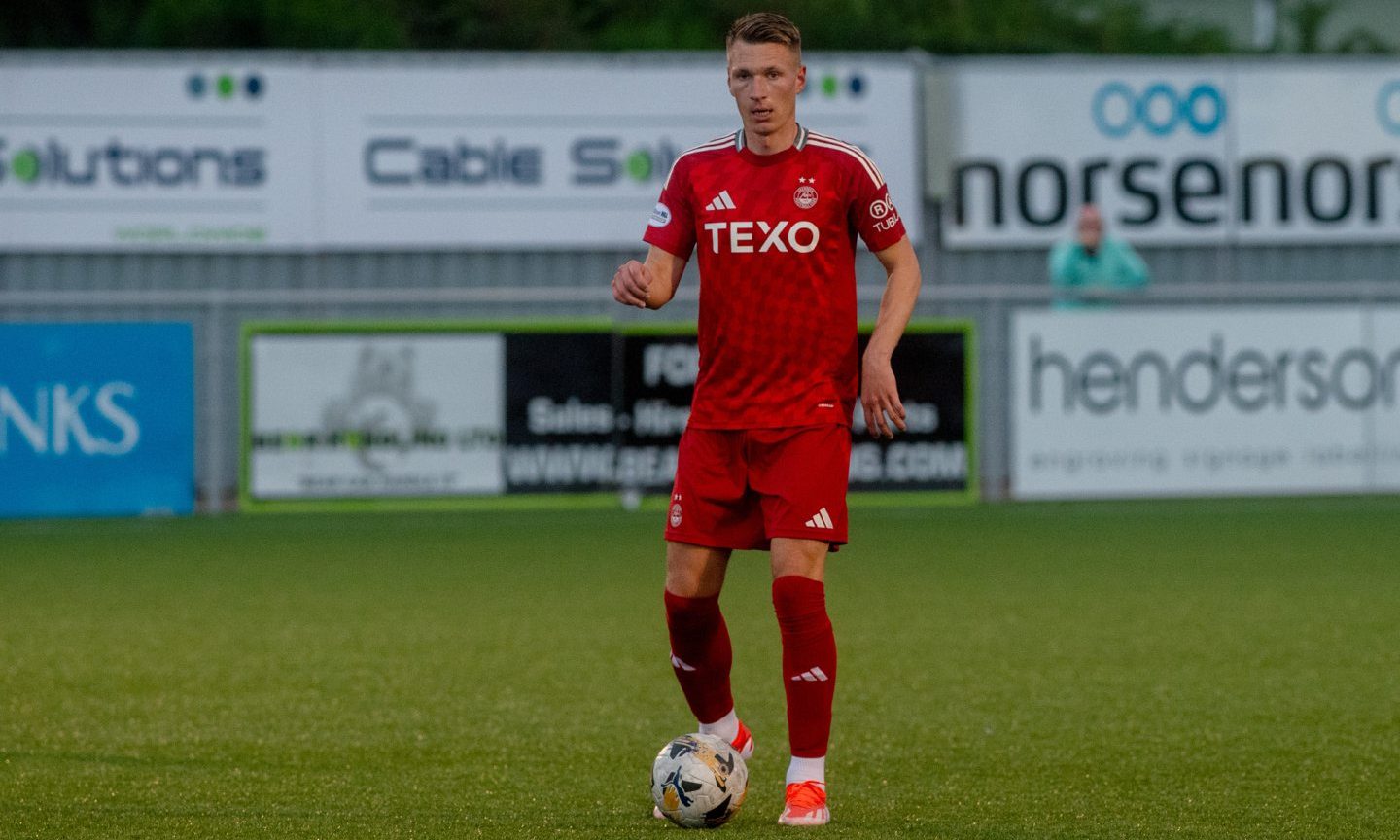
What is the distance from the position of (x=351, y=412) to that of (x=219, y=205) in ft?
20.6

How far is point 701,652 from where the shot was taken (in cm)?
527

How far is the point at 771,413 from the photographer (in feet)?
16.5

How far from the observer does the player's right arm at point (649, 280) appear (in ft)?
16.4

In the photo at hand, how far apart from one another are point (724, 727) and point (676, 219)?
4.26 ft

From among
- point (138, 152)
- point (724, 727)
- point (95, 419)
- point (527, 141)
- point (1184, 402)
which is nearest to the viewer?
point (724, 727)

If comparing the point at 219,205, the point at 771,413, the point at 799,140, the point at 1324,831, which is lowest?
the point at 1324,831

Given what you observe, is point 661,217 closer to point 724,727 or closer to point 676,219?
point 676,219

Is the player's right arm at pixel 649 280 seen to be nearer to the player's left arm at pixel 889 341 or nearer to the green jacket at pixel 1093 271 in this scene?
the player's left arm at pixel 889 341

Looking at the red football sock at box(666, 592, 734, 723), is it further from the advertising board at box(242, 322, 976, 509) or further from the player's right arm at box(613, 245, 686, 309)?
the advertising board at box(242, 322, 976, 509)

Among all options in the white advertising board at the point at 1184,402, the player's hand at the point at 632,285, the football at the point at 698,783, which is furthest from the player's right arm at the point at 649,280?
the white advertising board at the point at 1184,402

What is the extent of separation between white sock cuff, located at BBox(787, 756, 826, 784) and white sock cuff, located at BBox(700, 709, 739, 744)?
49 centimetres

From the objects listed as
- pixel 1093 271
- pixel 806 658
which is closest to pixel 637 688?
pixel 806 658

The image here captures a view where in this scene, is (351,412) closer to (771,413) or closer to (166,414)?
(166,414)

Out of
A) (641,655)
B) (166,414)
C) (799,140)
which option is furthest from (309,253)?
(799,140)
